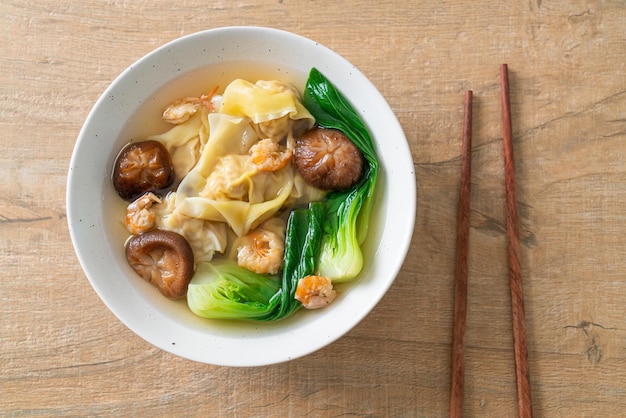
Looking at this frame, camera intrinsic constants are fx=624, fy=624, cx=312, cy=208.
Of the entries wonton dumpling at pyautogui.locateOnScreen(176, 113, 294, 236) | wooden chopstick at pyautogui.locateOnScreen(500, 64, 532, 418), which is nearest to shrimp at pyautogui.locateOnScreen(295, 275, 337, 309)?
wonton dumpling at pyautogui.locateOnScreen(176, 113, 294, 236)

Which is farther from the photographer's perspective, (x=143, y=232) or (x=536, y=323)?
(x=536, y=323)

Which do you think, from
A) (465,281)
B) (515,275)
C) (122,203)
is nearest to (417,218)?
(465,281)

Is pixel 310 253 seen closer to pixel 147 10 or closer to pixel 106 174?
pixel 106 174

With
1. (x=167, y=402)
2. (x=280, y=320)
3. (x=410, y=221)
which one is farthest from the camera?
(x=167, y=402)

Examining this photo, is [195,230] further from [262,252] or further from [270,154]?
[270,154]

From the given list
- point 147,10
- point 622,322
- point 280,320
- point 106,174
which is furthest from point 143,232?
point 622,322

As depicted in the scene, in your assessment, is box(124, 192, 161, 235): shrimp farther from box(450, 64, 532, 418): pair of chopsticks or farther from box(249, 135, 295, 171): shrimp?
box(450, 64, 532, 418): pair of chopsticks
